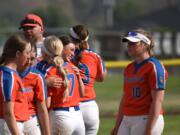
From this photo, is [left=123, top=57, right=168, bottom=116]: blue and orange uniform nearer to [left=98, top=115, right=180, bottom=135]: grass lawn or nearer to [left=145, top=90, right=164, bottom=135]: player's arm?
[left=145, top=90, right=164, bottom=135]: player's arm

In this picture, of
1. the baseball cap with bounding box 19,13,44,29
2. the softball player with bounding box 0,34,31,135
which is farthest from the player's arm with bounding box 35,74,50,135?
the baseball cap with bounding box 19,13,44,29

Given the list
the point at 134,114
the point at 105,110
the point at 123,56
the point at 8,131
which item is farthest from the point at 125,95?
the point at 123,56

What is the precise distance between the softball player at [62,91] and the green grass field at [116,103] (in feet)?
17.8

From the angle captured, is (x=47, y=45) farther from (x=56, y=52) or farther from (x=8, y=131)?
(x=8, y=131)

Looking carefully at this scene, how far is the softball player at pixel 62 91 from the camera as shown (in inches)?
336

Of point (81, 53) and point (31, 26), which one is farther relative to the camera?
point (81, 53)

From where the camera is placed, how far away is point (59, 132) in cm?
883

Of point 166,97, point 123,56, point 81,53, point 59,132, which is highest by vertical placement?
point 81,53

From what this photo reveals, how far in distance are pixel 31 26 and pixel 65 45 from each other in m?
0.53

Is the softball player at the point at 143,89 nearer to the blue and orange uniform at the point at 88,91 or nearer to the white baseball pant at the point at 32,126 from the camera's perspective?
the white baseball pant at the point at 32,126

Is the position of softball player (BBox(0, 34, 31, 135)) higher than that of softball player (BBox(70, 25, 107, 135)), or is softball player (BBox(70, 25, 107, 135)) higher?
softball player (BBox(0, 34, 31, 135))

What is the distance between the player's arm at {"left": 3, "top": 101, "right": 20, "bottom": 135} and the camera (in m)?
7.29

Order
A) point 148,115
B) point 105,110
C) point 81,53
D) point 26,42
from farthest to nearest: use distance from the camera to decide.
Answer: point 105,110, point 81,53, point 148,115, point 26,42

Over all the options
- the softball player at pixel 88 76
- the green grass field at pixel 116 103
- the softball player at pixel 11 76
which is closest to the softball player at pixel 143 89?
the softball player at pixel 11 76
